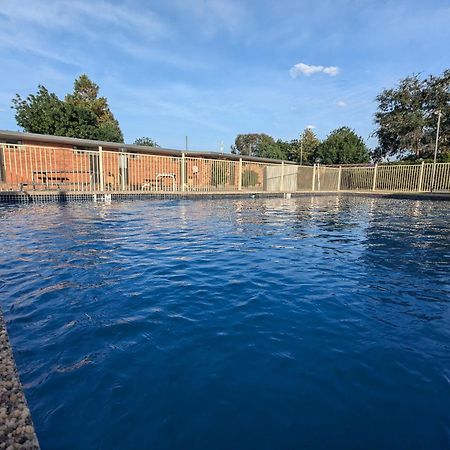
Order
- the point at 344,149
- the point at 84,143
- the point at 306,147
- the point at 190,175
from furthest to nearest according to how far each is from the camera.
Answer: the point at 306,147 → the point at 344,149 → the point at 84,143 → the point at 190,175

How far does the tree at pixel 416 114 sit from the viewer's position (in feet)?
81.6

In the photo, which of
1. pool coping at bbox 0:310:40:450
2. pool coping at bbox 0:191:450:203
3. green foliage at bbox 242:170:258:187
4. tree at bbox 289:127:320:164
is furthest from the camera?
tree at bbox 289:127:320:164

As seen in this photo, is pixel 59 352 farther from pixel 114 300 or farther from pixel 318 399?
pixel 318 399

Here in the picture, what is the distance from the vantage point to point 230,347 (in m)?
2.29

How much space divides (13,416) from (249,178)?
60.4 feet

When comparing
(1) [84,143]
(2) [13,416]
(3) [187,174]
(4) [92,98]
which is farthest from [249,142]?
(2) [13,416]

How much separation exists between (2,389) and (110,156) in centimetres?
1470

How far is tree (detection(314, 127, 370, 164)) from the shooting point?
118ft

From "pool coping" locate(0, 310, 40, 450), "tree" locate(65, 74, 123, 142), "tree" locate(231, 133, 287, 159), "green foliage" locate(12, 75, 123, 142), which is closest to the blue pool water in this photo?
"pool coping" locate(0, 310, 40, 450)

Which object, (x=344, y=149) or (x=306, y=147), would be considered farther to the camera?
(x=306, y=147)

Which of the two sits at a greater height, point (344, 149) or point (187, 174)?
point (344, 149)

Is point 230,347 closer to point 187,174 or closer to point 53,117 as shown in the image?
point 187,174

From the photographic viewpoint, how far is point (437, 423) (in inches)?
63.3

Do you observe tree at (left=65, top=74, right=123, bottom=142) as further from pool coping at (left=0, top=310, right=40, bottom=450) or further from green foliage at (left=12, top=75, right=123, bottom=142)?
pool coping at (left=0, top=310, right=40, bottom=450)
